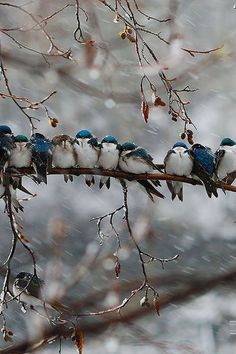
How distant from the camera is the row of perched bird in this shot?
12.5 feet

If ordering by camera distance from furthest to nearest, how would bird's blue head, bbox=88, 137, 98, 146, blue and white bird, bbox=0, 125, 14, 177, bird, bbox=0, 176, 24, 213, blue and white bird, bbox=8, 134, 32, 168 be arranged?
bird's blue head, bbox=88, 137, 98, 146
blue and white bird, bbox=8, 134, 32, 168
blue and white bird, bbox=0, 125, 14, 177
bird, bbox=0, 176, 24, 213

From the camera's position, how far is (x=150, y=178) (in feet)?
11.8

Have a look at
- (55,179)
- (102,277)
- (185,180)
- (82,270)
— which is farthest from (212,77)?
(185,180)

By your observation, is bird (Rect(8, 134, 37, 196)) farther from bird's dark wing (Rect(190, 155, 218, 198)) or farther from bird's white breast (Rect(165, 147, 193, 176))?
bird's dark wing (Rect(190, 155, 218, 198))

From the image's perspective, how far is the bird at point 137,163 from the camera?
3809 mm

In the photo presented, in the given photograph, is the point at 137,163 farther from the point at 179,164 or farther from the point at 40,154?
the point at 40,154

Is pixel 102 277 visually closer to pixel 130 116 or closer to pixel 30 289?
pixel 130 116

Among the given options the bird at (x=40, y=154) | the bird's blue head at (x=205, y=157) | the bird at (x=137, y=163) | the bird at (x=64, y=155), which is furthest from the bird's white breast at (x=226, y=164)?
the bird at (x=40, y=154)

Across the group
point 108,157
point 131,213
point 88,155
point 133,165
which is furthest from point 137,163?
point 131,213

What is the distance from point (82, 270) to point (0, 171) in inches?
82.9

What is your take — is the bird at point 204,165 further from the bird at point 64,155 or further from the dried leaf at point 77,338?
the dried leaf at point 77,338

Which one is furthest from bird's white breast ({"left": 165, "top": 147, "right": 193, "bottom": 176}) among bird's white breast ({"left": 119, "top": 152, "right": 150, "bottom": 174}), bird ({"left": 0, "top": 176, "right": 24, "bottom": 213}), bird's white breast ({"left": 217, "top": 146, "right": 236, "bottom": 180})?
bird ({"left": 0, "top": 176, "right": 24, "bottom": 213})

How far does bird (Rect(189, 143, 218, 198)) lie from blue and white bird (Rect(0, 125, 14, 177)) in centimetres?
91

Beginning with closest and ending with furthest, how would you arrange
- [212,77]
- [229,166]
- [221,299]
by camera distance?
[229,166] → [221,299] → [212,77]
